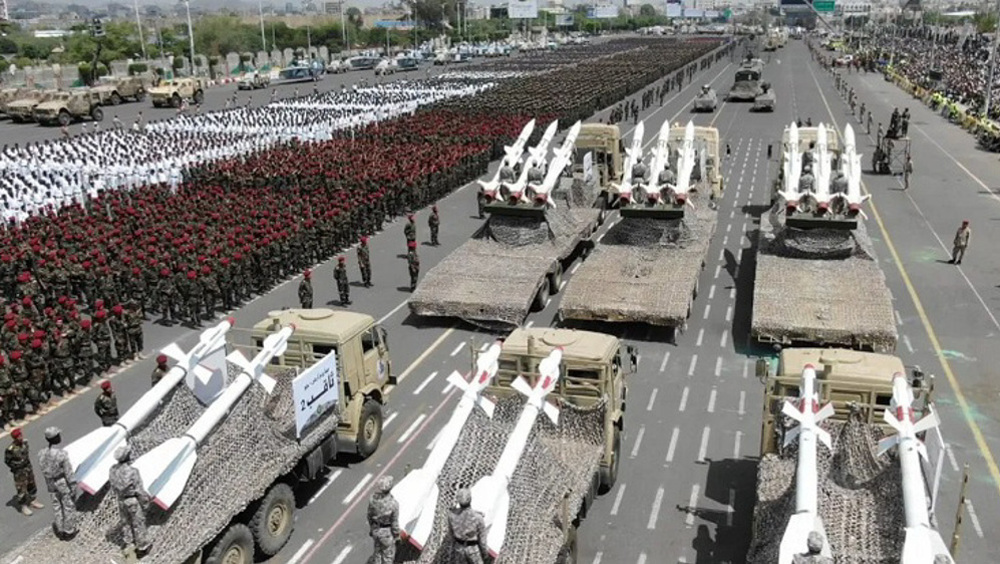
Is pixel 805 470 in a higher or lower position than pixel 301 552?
higher

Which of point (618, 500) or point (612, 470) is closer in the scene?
point (612, 470)

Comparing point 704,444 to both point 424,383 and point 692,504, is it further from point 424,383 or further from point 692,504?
point 424,383

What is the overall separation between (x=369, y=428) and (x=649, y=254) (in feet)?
30.5

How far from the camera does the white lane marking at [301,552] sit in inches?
425

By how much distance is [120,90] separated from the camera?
6400 centimetres

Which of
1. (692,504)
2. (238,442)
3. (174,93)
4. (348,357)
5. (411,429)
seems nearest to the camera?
(238,442)

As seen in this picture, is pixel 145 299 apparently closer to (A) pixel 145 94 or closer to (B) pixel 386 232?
(B) pixel 386 232

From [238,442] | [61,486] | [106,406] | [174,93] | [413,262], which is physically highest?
[174,93]

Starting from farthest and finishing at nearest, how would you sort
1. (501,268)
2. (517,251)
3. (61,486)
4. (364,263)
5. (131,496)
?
(364,263) → (517,251) → (501,268) → (61,486) → (131,496)

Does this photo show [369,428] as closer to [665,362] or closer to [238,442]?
[238,442]

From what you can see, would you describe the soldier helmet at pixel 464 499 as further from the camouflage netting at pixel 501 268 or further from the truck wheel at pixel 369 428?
the camouflage netting at pixel 501 268

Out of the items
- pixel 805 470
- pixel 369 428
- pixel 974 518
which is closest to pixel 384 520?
pixel 805 470

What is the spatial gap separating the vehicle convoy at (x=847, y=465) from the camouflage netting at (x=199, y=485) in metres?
5.75

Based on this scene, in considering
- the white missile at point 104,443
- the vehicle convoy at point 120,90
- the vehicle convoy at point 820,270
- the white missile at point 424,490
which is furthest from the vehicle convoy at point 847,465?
the vehicle convoy at point 120,90
